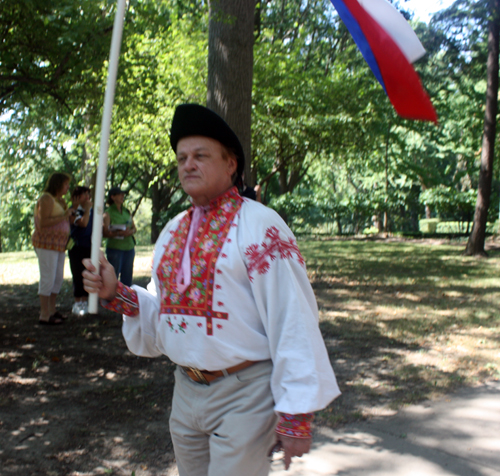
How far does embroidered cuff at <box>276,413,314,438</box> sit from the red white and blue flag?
181cm

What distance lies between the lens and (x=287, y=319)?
199 cm

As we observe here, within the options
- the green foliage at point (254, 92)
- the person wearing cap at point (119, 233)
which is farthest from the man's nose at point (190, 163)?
the person wearing cap at point (119, 233)

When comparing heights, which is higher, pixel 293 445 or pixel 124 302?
pixel 124 302

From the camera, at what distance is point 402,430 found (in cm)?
429

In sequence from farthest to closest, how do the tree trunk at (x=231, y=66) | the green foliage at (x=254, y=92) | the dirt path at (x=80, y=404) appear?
the green foliage at (x=254, y=92) < the tree trunk at (x=231, y=66) < the dirt path at (x=80, y=404)

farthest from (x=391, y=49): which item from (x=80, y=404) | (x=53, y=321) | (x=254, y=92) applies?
(x=254, y=92)

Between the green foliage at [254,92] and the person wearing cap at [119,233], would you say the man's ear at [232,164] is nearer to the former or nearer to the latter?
the green foliage at [254,92]

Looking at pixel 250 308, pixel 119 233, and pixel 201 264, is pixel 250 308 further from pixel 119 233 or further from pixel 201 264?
pixel 119 233

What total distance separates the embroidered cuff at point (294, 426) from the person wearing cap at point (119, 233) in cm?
653

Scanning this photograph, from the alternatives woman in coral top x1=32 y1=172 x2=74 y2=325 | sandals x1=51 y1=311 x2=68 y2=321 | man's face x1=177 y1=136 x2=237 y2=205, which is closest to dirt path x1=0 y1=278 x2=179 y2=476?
sandals x1=51 y1=311 x2=68 y2=321

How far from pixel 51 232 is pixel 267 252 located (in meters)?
5.81

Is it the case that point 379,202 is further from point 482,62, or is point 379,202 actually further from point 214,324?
point 214,324

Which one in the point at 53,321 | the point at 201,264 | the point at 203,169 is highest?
the point at 203,169

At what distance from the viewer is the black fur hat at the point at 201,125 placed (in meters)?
2.26
